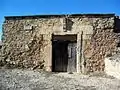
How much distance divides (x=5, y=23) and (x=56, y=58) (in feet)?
12.1

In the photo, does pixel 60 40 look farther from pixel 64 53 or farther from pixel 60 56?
pixel 60 56

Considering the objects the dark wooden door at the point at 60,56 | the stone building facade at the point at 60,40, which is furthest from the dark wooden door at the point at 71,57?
the dark wooden door at the point at 60,56

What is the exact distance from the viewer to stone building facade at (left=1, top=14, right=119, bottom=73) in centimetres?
1261

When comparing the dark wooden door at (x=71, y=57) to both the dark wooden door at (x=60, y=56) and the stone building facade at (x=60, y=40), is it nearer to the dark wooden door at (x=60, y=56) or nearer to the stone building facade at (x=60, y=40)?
the stone building facade at (x=60, y=40)

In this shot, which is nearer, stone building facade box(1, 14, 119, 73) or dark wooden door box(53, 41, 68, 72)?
stone building facade box(1, 14, 119, 73)

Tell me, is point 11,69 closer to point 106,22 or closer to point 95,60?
point 95,60

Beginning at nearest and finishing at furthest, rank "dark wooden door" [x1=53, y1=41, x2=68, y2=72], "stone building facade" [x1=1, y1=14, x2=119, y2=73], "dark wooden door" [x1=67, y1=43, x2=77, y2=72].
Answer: "stone building facade" [x1=1, y1=14, x2=119, y2=73]
"dark wooden door" [x1=67, y1=43, x2=77, y2=72]
"dark wooden door" [x1=53, y1=41, x2=68, y2=72]

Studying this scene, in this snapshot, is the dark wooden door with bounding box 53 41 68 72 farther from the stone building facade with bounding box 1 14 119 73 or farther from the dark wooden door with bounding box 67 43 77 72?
the dark wooden door with bounding box 67 43 77 72

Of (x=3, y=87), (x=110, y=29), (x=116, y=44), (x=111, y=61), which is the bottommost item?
(x=3, y=87)

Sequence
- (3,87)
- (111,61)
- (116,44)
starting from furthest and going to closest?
(116,44)
(111,61)
(3,87)

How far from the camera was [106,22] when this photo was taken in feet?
41.4

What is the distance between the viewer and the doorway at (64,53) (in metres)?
13.3

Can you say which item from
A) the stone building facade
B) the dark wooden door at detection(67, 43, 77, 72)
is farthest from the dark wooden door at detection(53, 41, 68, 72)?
the dark wooden door at detection(67, 43, 77, 72)

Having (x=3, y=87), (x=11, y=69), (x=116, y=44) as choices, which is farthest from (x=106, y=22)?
(x=3, y=87)
